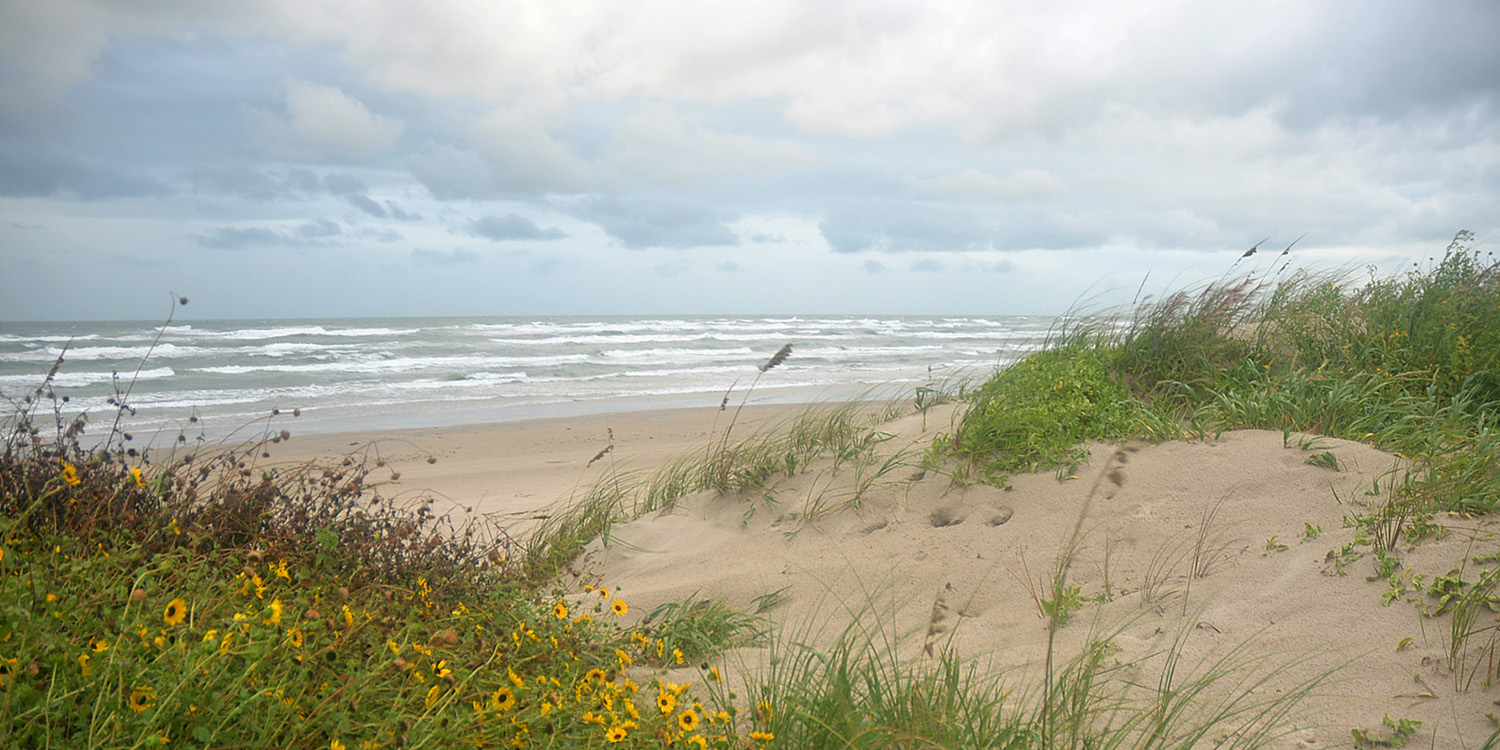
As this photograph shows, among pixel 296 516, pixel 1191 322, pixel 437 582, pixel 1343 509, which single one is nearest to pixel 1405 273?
pixel 1191 322

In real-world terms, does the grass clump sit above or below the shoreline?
above

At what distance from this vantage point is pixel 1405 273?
717cm

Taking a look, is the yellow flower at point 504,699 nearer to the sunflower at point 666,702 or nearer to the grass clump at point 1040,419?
the sunflower at point 666,702

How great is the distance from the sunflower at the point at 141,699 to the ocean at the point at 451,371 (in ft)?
17.8

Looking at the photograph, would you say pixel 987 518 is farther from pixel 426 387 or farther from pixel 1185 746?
pixel 426 387

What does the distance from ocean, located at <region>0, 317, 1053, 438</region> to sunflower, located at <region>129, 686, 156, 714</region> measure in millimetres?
5433

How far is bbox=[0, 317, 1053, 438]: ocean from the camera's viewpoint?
48.2ft

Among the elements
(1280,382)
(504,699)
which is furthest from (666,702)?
(1280,382)

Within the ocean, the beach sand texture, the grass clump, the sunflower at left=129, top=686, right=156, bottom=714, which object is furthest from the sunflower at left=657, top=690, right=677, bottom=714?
the ocean

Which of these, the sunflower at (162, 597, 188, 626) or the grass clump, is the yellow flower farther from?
the grass clump

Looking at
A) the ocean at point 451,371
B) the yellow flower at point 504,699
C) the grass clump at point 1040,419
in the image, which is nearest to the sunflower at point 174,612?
the yellow flower at point 504,699

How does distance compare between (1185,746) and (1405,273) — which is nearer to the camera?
(1185,746)

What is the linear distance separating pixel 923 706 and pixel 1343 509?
2706 millimetres

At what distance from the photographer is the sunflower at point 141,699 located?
1977mm
